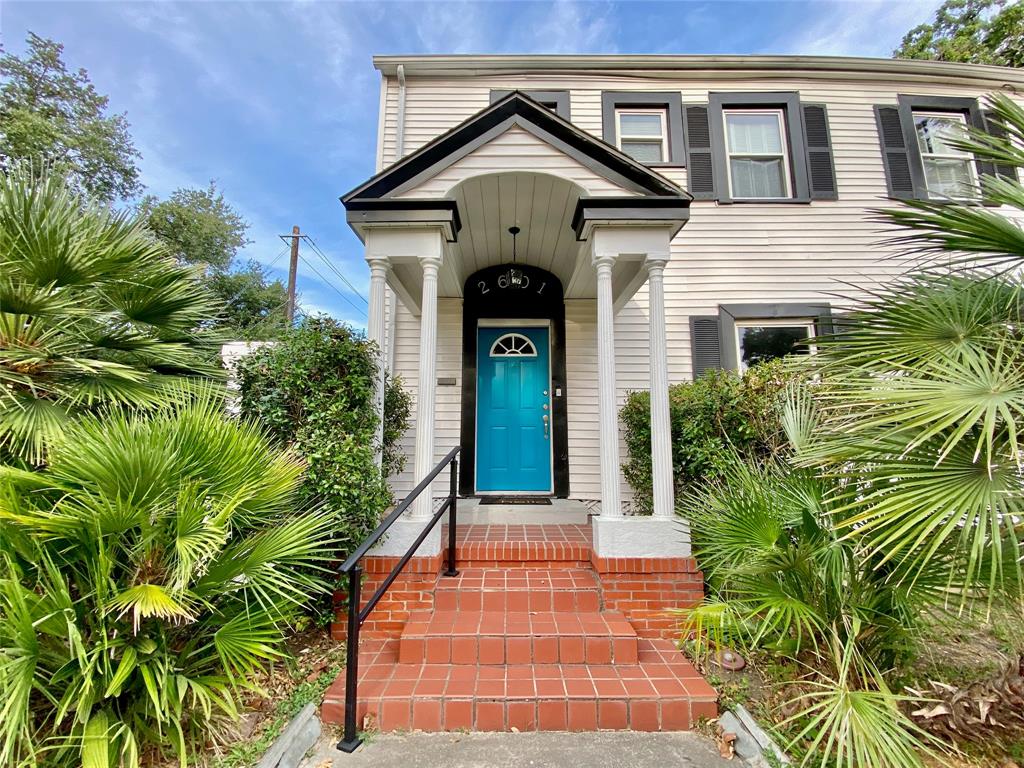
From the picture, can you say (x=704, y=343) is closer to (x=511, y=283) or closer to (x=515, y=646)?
(x=511, y=283)

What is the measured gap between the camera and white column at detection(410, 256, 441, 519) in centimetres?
353

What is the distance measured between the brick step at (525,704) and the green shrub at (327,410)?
3.37ft

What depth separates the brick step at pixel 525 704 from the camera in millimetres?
2350

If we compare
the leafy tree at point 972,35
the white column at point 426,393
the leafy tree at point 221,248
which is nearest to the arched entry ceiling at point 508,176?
the white column at point 426,393

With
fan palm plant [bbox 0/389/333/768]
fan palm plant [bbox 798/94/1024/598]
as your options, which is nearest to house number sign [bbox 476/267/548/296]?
fan palm plant [bbox 798/94/1024/598]

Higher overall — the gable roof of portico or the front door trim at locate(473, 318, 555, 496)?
the gable roof of portico

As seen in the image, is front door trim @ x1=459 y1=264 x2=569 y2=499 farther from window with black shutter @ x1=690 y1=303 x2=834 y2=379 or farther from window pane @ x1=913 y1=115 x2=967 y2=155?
window pane @ x1=913 y1=115 x2=967 y2=155

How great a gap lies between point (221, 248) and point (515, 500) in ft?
61.2

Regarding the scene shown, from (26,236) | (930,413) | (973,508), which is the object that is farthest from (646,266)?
(26,236)

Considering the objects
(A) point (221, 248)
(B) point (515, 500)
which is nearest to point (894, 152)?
(B) point (515, 500)

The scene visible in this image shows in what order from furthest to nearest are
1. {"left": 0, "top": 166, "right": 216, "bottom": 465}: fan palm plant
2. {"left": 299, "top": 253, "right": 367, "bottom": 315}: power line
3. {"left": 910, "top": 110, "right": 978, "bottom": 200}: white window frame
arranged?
1. {"left": 299, "top": 253, "right": 367, "bottom": 315}: power line
2. {"left": 910, "top": 110, "right": 978, "bottom": 200}: white window frame
3. {"left": 0, "top": 166, "right": 216, "bottom": 465}: fan palm plant

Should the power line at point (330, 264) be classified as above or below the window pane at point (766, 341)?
above

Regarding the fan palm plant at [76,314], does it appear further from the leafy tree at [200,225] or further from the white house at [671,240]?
the leafy tree at [200,225]

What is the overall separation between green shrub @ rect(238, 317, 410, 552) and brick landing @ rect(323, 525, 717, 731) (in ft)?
1.96
